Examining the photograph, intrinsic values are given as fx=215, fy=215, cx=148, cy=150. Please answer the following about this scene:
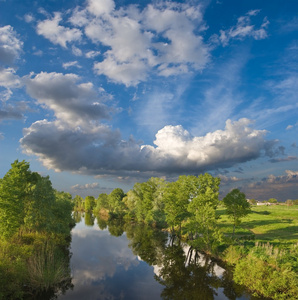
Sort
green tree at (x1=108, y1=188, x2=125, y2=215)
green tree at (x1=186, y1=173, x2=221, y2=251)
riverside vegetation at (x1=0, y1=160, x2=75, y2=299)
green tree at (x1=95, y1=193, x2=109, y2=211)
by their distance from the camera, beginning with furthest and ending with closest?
green tree at (x1=95, y1=193, x2=109, y2=211), green tree at (x1=108, y1=188, x2=125, y2=215), green tree at (x1=186, y1=173, x2=221, y2=251), riverside vegetation at (x1=0, y1=160, x2=75, y2=299)

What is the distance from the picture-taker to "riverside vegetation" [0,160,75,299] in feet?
76.1

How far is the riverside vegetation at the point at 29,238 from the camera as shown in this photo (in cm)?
2319

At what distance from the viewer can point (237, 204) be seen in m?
40.5

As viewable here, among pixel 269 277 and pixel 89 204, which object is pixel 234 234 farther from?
pixel 89 204

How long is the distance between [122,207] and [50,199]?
257 feet

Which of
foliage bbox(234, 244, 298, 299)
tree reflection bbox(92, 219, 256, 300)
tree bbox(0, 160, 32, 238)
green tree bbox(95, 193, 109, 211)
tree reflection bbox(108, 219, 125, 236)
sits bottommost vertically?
tree reflection bbox(108, 219, 125, 236)

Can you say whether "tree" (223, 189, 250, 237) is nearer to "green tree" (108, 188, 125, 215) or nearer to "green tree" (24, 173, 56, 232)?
"green tree" (24, 173, 56, 232)

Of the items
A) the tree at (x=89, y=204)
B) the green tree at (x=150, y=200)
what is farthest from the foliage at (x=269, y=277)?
the tree at (x=89, y=204)

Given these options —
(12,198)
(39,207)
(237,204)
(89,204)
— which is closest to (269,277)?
(237,204)

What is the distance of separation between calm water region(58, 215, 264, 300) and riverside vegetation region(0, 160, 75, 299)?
281cm

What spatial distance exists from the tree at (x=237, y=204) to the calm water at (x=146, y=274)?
985cm

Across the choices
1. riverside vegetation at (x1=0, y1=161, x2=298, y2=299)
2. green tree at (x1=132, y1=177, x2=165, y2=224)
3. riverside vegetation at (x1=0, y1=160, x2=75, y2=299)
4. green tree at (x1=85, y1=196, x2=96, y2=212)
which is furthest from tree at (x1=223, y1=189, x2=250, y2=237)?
green tree at (x1=85, y1=196, x2=96, y2=212)

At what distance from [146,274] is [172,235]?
3156 centimetres

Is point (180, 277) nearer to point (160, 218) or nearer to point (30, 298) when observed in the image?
point (30, 298)
